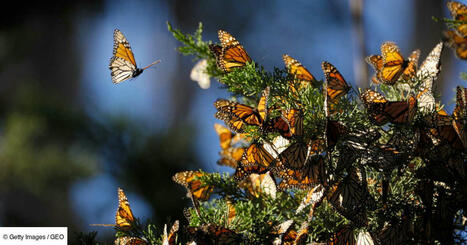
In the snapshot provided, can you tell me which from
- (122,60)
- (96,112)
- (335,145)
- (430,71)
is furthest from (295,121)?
(96,112)

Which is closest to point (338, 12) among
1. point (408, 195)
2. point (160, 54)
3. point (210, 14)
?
point (210, 14)

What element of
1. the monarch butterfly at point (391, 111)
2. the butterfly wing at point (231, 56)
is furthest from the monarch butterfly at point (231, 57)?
the monarch butterfly at point (391, 111)

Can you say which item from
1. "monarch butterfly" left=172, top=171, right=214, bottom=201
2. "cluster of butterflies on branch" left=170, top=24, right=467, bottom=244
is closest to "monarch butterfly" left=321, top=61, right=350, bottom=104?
"cluster of butterflies on branch" left=170, top=24, right=467, bottom=244

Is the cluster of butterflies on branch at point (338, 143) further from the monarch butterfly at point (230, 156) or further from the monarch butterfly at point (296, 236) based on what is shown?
the monarch butterfly at point (230, 156)

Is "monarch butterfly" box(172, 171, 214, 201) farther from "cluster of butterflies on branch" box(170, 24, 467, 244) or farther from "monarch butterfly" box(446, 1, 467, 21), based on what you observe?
"monarch butterfly" box(446, 1, 467, 21)

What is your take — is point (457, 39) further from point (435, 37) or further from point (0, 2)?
point (0, 2)

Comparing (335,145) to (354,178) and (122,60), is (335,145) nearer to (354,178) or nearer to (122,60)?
(354,178)
